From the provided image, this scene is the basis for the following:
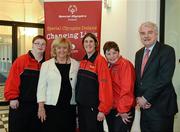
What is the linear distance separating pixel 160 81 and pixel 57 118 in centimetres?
113

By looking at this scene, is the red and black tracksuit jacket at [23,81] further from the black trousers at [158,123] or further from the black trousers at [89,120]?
the black trousers at [158,123]

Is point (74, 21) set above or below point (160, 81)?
above

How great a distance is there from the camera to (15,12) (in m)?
7.61

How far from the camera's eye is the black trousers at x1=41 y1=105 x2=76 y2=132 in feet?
9.38

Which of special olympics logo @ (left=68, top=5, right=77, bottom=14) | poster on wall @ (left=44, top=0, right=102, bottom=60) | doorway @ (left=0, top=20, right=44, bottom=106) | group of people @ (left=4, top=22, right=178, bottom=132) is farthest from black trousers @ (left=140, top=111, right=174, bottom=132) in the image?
doorway @ (left=0, top=20, right=44, bottom=106)

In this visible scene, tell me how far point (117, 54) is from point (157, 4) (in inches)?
59.0

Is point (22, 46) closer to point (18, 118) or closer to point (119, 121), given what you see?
point (18, 118)

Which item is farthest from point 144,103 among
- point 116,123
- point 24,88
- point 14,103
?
point 14,103

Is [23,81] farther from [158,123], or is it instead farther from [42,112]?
[158,123]

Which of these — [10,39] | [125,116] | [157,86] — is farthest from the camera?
[10,39]

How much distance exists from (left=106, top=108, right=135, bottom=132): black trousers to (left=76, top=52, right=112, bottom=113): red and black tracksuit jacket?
14 centimetres

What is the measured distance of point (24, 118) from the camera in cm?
306

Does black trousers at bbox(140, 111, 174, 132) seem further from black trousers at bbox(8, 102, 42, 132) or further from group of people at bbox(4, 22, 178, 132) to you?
black trousers at bbox(8, 102, 42, 132)

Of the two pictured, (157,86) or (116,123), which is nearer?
(157,86)
